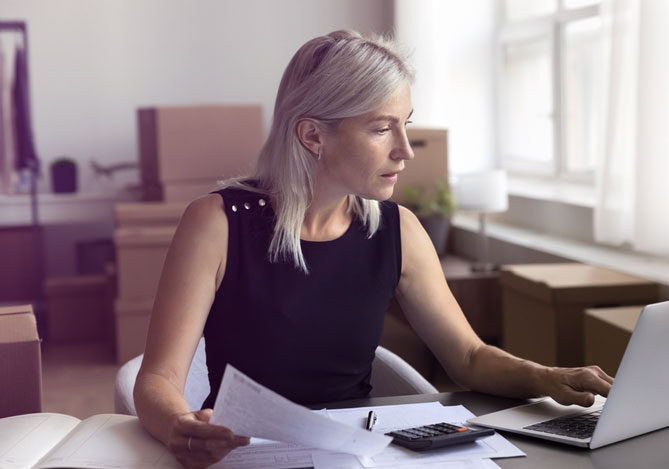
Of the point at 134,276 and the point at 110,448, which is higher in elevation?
the point at 110,448

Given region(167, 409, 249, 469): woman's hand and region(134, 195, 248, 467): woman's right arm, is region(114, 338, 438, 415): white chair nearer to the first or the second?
region(134, 195, 248, 467): woman's right arm

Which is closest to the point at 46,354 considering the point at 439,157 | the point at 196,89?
the point at 196,89

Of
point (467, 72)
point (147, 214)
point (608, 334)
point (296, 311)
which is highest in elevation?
point (467, 72)

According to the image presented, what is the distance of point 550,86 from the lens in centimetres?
436

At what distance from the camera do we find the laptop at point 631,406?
108 cm

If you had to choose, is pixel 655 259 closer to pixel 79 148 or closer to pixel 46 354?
pixel 46 354

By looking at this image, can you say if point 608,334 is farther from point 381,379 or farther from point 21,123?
point 21,123

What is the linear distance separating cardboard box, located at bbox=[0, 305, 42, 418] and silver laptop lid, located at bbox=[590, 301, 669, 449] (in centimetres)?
87

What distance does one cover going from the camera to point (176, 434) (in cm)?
102

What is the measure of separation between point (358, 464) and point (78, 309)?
388 cm

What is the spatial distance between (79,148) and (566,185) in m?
2.82

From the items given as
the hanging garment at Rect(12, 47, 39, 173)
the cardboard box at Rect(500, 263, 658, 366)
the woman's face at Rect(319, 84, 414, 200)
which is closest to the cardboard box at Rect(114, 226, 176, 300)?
the hanging garment at Rect(12, 47, 39, 173)

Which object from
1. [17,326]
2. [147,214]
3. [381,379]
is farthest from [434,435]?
[147,214]

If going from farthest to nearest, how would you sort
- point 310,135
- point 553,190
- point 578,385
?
point 553,190 → point 310,135 → point 578,385
